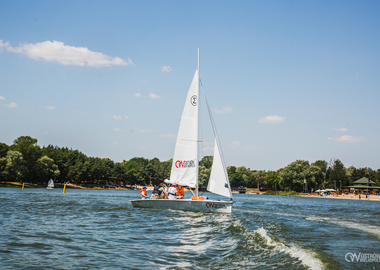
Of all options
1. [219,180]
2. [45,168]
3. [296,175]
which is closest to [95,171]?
[45,168]

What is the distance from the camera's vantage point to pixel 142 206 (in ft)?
82.3

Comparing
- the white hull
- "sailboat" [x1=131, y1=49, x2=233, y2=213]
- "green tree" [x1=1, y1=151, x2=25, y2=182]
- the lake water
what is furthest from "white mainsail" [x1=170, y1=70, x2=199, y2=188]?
"green tree" [x1=1, y1=151, x2=25, y2=182]

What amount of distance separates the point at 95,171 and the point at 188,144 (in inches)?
4303

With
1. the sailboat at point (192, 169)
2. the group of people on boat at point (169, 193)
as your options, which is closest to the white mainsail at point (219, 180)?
the sailboat at point (192, 169)

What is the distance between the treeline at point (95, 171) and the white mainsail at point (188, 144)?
58.5 metres

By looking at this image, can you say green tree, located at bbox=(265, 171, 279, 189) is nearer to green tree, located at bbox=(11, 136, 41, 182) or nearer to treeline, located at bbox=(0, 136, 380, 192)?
treeline, located at bbox=(0, 136, 380, 192)

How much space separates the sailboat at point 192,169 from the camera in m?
22.5

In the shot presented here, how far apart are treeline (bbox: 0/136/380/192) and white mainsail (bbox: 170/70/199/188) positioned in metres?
58.5

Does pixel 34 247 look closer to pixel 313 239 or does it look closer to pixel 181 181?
pixel 313 239

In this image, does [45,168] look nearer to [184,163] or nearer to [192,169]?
[184,163]

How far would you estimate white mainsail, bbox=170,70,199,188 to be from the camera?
80.8 feet

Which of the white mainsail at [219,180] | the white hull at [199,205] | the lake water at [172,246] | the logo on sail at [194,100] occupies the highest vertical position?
the logo on sail at [194,100]

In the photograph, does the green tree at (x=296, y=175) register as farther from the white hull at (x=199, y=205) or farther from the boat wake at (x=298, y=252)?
the boat wake at (x=298, y=252)

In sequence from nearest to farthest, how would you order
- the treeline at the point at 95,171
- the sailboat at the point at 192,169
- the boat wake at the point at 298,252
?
the boat wake at the point at 298,252 < the sailboat at the point at 192,169 < the treeline at the point at 95,171
